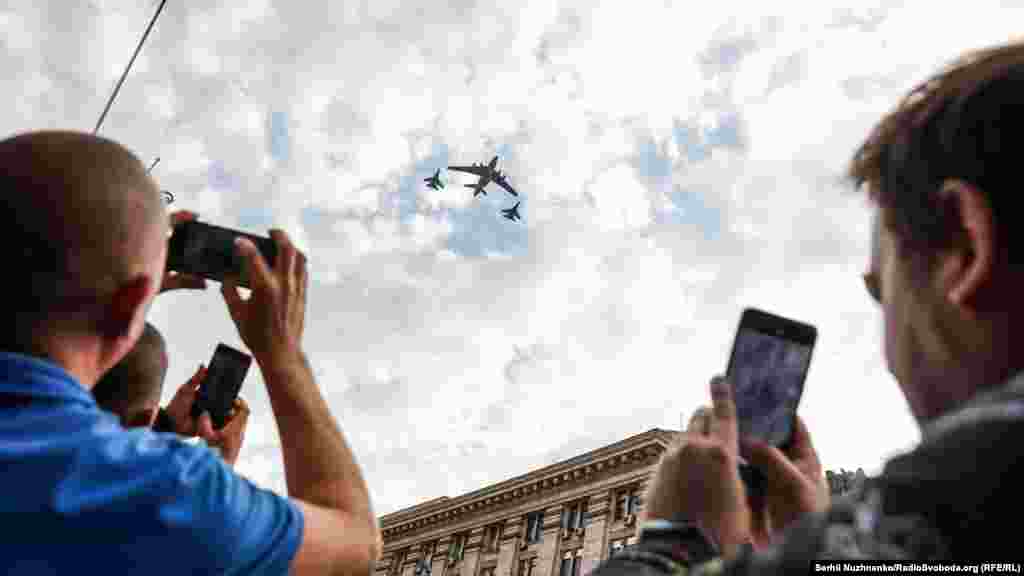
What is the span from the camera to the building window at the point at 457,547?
4772 cm

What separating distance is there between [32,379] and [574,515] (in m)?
41.0

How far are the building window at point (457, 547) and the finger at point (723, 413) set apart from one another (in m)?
47.9

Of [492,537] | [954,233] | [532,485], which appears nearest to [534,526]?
[532,485]

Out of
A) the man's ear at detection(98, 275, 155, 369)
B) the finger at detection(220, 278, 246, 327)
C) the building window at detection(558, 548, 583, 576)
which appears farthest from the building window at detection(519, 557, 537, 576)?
the man's ear at detection(98, 275, 155, 369)

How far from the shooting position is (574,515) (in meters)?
41.2

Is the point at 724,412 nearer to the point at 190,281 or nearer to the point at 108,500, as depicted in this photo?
the point at 108,500

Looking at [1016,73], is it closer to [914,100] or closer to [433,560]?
[914,100]

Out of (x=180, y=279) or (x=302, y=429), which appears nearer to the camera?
(x=302, y=429)

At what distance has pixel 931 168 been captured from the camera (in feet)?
4.38

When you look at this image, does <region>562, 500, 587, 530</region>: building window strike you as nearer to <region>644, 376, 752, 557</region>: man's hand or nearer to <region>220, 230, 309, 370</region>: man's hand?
<region>220, 230, 309, 370</region>: man's hand

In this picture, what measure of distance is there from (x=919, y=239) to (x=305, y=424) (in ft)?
4.49

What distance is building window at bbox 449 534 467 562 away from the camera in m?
47.7

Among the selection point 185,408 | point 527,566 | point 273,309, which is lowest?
point 273,309

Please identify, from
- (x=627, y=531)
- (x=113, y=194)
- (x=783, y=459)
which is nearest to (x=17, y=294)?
(x=113, y=194)
